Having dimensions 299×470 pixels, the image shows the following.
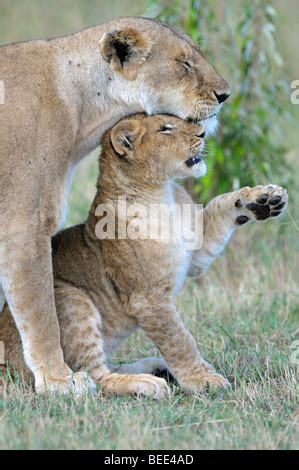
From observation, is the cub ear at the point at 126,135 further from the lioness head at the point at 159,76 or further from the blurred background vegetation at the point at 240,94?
the blurred background vegetation at the point at 240,94

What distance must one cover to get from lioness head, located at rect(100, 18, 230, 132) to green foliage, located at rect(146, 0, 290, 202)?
2.44 metres

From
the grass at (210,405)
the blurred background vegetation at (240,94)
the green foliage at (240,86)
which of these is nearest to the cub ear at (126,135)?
the grass at (210,405)

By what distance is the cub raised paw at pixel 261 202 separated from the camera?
471 centimetres

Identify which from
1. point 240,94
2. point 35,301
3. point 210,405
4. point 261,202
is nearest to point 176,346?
point 210,405

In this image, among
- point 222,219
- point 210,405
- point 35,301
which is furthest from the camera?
point 222,219

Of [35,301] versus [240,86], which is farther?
[240,86]

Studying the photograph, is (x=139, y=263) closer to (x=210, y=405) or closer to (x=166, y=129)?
(x=166, y=129)

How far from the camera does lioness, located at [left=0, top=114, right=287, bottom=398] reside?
15.0 ft

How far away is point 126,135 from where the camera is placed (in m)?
4.68

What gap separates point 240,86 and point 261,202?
292 cm

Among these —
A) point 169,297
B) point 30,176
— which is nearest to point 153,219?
point 169,297

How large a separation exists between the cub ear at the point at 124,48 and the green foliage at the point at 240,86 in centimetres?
254

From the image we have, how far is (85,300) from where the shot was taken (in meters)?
4.73

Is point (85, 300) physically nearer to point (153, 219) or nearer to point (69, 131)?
point (153, 219)
